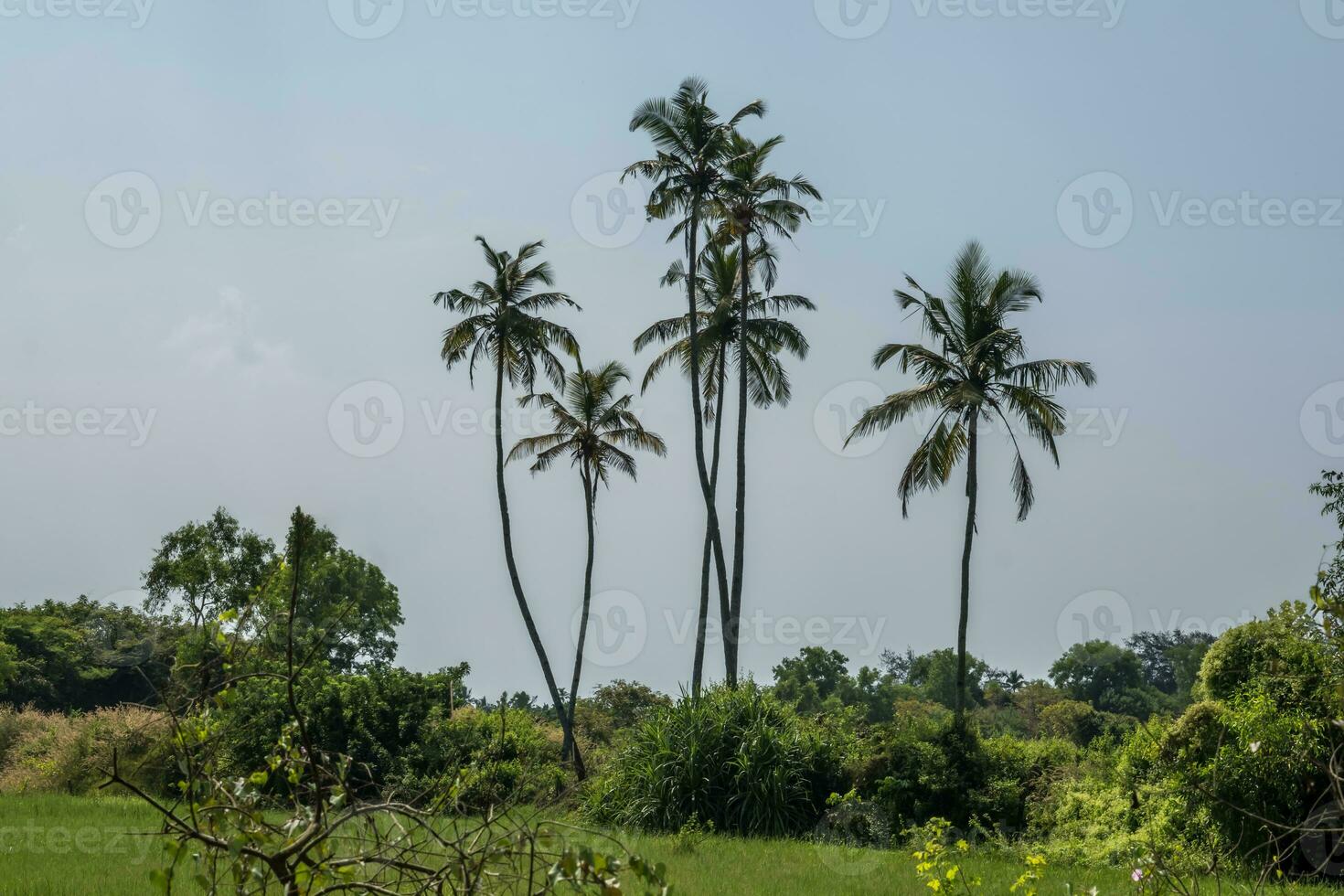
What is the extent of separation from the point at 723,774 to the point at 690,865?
5.03m

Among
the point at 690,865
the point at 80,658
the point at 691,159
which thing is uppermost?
the point at 691,159

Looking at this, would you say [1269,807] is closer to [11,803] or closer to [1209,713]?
→ [1209,713]

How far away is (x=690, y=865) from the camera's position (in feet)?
44.7

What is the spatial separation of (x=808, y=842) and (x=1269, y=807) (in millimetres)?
6349

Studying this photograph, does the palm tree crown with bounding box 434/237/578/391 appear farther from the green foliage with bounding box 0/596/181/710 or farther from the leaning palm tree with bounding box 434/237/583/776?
the green foliage with bounding box 0/596/181/710

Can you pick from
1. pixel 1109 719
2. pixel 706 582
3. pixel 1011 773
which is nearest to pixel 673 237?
pixel 706 582

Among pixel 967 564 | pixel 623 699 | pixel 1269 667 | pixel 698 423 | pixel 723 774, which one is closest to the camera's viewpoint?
pixel 1269 667

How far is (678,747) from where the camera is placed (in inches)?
745

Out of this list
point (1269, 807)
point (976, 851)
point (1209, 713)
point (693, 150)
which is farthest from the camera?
point (693, 150)

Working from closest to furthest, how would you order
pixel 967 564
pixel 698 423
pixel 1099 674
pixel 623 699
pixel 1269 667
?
1. pixel 1269 667
2. pixel 967 564
3. pixel 698 423
4. pixel 623 699
5. pixel 1099 674

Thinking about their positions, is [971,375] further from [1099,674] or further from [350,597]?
[1099,674]

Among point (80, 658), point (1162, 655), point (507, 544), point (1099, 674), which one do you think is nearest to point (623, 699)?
point (507, 544)

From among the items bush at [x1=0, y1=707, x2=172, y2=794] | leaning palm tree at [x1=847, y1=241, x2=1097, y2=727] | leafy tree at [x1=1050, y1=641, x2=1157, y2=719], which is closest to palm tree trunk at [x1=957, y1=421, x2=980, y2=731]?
leaning palm tree at [x1=847, y1=241, x2=1097, y2=727]

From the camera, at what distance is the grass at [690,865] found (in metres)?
11.4
